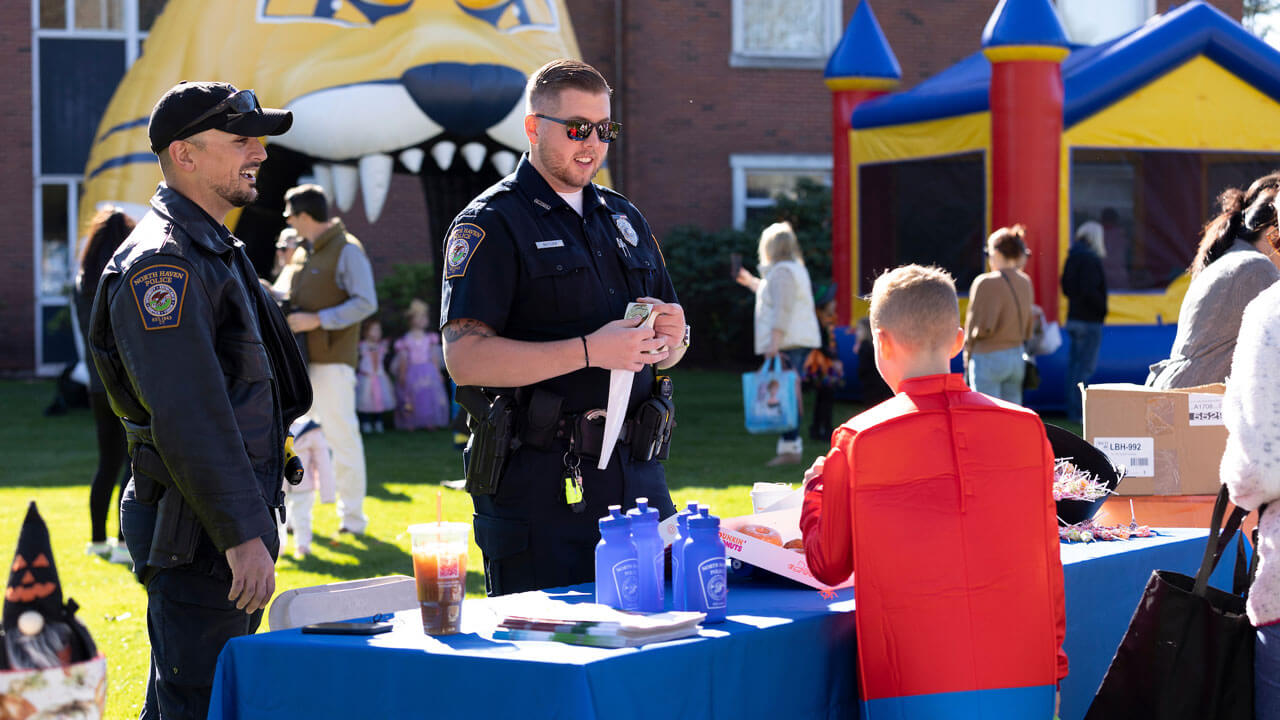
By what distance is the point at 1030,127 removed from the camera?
12227mm

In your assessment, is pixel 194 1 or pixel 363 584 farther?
pixel 194 1

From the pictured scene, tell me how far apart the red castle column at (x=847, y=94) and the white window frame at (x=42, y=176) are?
34.4 feet

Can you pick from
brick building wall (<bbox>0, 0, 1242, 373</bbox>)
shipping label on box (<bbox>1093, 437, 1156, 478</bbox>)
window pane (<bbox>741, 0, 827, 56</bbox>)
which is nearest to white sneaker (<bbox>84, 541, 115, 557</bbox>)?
shipping label on box (<bbox>1093, 437, 1156, 478</bbox>)

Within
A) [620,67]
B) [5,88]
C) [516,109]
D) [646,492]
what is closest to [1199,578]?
[646,492]

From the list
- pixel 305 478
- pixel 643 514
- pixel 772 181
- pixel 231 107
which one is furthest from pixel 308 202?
pixel 772 181

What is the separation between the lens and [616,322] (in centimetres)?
319

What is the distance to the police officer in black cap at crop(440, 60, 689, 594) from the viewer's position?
3.24 metres

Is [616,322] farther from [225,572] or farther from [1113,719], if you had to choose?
[1113,719]

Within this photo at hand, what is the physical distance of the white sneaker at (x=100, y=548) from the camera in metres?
7.02

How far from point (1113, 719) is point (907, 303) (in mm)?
997

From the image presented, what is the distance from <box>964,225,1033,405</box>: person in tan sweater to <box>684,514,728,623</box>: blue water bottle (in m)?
6.37

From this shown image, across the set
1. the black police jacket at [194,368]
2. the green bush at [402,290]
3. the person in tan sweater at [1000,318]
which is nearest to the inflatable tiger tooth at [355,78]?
the person in tan sweater at [1000,318]

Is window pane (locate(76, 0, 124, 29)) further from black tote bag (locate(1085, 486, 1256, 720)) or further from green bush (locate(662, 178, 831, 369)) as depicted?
black tote bag (locate(1085, 486, 1256, 720))

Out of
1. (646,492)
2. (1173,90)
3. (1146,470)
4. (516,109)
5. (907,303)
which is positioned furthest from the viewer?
(1173,90)
